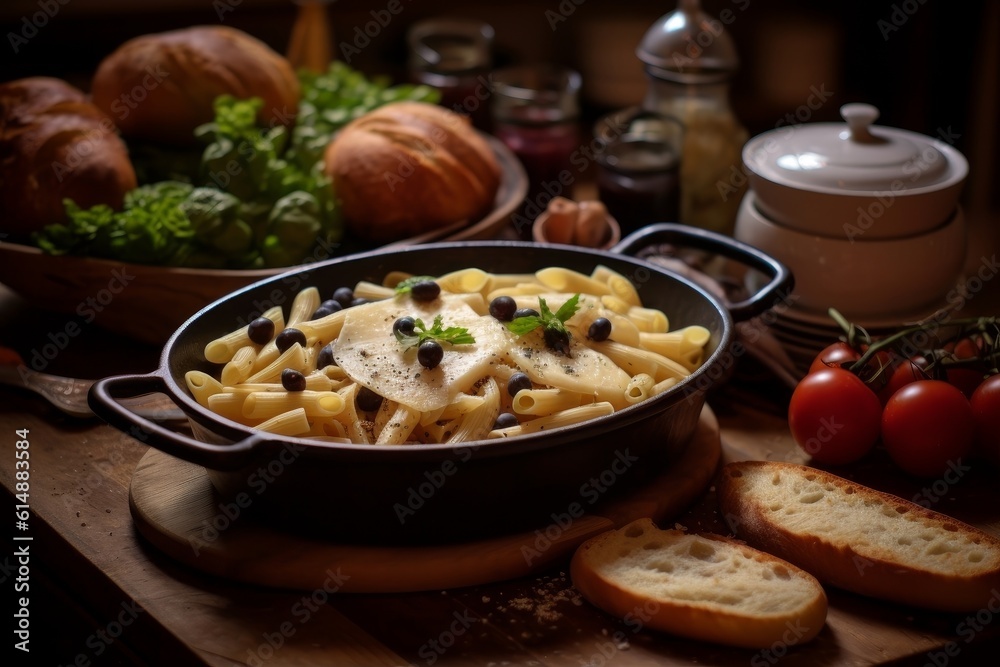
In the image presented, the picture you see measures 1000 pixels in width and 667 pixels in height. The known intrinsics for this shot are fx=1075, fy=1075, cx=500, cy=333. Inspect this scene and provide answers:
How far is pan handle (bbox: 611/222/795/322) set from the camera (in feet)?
6.42

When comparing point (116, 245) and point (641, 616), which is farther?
point (116, 245)

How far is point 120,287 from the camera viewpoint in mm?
2258

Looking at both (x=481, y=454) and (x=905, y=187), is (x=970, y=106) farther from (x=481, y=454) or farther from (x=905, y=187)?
(x=481, y=454)

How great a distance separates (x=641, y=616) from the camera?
1.50 m

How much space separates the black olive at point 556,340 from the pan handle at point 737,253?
1.00 ft

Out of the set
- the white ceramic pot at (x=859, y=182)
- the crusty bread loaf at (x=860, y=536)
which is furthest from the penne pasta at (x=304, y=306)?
the white ceramic pot at (x=859, y=182)

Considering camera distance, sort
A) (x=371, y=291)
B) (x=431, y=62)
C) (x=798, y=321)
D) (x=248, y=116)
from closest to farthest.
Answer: (x=371, y=291) → (x=798, y=321) → (x=248, y=116) → (x=431, y=62)

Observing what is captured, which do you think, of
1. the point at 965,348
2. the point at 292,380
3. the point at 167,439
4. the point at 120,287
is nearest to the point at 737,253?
the point at 965,348

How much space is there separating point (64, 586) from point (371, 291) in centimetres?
74

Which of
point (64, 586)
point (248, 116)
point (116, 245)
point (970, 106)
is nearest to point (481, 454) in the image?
point (64, 586)

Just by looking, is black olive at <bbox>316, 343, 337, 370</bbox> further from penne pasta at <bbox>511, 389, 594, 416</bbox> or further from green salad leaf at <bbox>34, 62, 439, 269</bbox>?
green salad leaf at <bbox>34, 62, 439, 269</bbox>

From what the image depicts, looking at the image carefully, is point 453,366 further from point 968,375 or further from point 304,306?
point 968,375

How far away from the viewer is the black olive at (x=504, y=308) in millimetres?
1883

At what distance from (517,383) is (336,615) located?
0.46 metres
